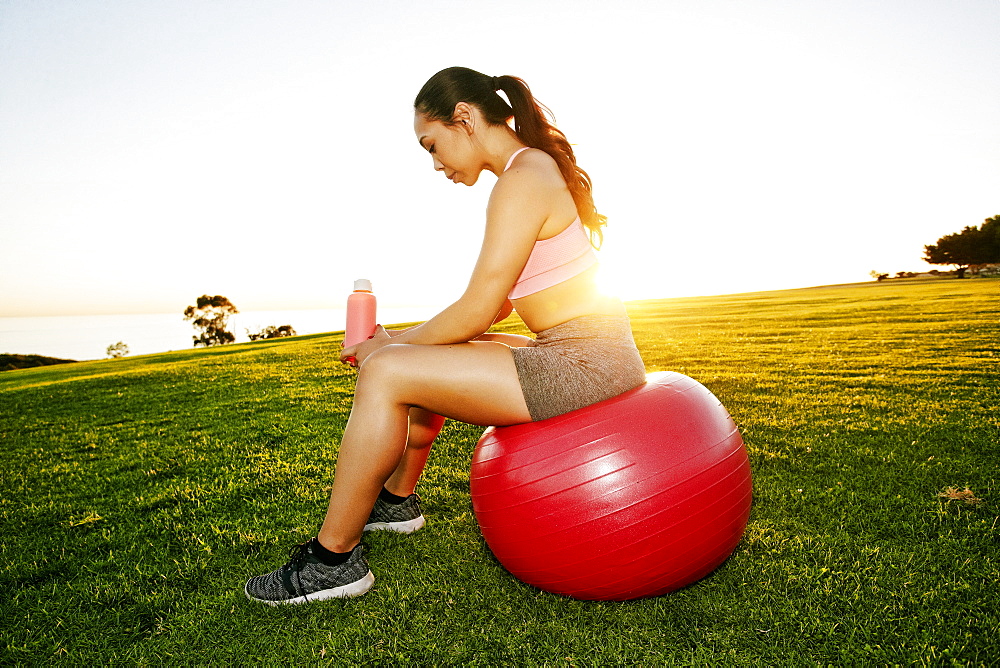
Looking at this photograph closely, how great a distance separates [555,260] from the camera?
7.57 feet

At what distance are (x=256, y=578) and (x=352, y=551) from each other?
0.44 m

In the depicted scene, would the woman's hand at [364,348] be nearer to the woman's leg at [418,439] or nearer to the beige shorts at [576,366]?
the woman's leg at [418,439]

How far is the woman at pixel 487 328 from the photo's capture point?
221 cm

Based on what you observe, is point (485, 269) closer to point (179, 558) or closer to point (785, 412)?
point (179, 558)

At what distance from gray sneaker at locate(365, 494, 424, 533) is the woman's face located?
67.1 inches

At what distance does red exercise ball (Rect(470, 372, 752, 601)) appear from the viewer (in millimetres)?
2100

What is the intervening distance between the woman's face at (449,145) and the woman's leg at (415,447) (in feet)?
3.69

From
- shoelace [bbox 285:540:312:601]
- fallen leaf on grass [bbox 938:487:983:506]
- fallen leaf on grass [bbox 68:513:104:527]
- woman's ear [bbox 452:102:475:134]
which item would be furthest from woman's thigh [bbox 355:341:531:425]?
fallen leaf on grass [bbox 938:487:983:506]

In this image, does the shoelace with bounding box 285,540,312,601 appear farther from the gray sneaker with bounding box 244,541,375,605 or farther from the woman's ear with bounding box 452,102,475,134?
the woman's ear with bounding box 452,102,475,134

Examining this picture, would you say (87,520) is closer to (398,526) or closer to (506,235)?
(398,526)

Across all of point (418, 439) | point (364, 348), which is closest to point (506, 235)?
point (364, 348)

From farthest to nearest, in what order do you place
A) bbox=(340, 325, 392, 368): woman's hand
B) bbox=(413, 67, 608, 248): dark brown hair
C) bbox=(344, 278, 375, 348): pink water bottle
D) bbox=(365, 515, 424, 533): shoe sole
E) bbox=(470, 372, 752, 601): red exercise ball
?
bbox=(365, 515, 424, 533): shoe sole < bbox=(344, 278, 375, 348): pink water bottle < bbox=(340, 325, 392, 368): woman's hand < bbox=(413, 67, 608, 248): dark brown hair < bbox=(470, 372, 752, 601): red exercise ball

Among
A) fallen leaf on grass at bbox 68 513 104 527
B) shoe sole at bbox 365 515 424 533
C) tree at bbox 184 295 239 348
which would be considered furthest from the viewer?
tree at bbox 184 295 239 348

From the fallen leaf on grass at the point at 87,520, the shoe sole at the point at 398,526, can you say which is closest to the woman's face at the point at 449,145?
the shoe sole at the point at 398,526
